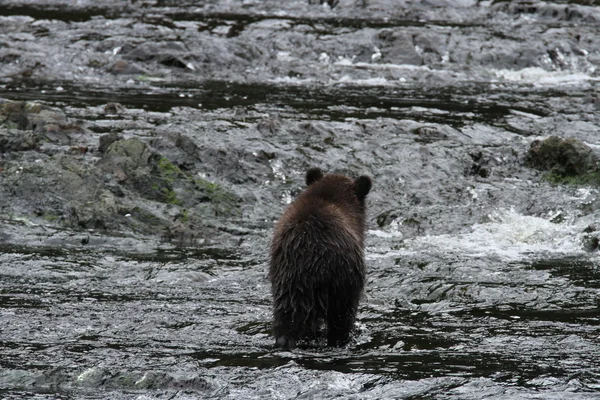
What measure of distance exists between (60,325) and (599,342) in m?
4.50

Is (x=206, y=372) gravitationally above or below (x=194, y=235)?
above

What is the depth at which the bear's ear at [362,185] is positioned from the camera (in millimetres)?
8141

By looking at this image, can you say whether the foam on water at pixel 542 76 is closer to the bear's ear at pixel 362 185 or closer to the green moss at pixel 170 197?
the green moss at pixel 170 197

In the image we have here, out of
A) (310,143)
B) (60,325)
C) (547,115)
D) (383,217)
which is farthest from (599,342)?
(547,115)

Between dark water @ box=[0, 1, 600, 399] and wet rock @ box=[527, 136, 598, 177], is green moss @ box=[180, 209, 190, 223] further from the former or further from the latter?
wet rock @ box=[527, 136, 598, 177]

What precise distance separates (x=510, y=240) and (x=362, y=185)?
474 centimetres

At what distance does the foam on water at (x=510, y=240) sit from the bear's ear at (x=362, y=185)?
3.40 m

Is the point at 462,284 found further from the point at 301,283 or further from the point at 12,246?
the point at 12,246

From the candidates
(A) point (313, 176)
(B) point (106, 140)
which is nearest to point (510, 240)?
(A) point (313, 176)

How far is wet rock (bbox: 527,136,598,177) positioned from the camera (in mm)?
15008

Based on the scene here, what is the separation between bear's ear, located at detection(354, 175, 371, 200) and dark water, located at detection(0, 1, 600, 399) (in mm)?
1202

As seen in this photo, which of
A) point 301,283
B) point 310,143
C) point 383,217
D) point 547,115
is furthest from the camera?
point 547,115

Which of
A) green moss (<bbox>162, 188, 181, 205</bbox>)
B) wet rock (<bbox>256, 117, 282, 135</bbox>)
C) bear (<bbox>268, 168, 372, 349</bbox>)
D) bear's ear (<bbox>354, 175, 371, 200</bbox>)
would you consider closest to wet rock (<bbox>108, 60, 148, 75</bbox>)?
wet rock (<bbox>256, 117, 282, 135</bbox>)

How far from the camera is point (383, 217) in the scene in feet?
44.5
